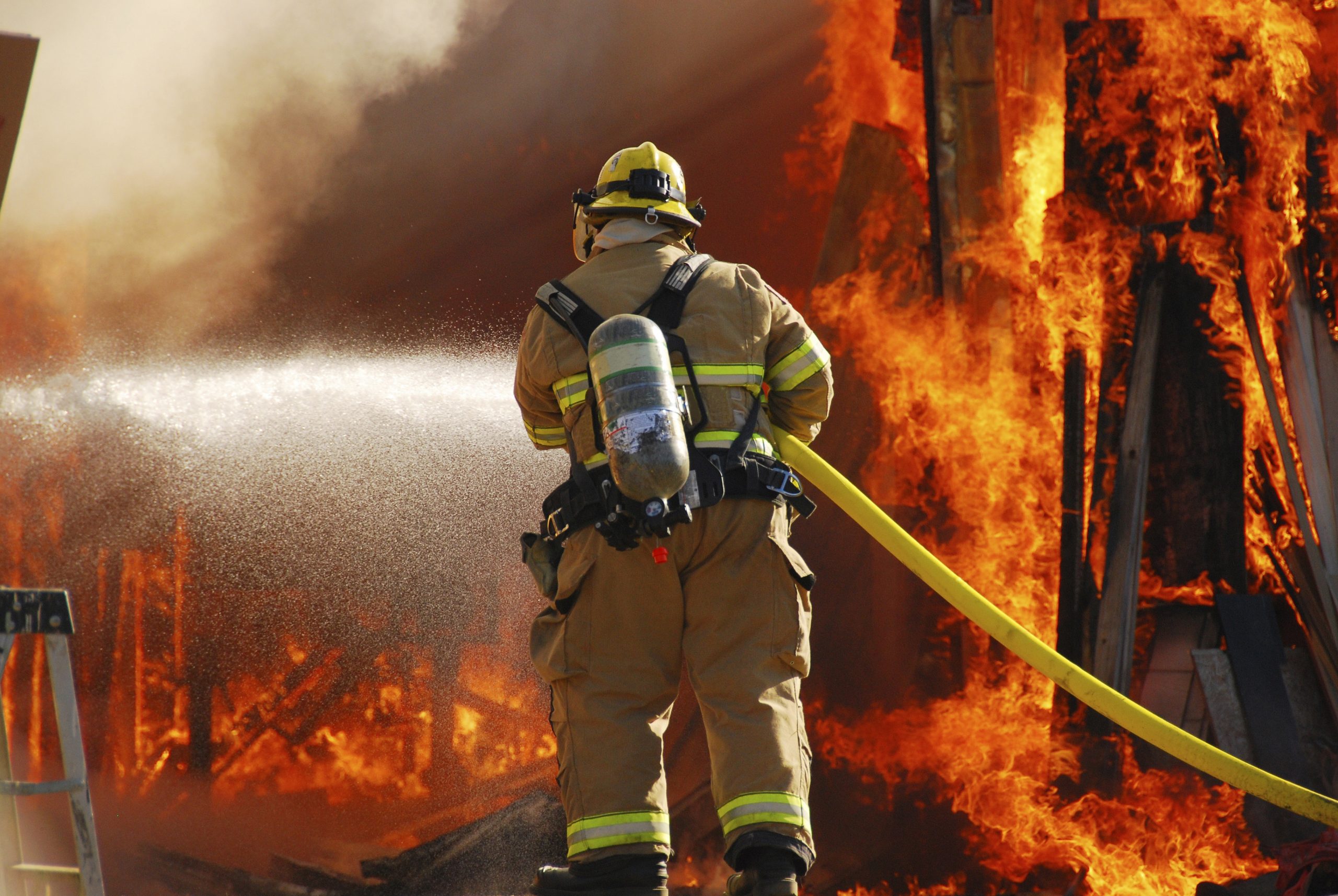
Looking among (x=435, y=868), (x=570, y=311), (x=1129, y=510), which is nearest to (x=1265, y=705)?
(x=1129, y=510)

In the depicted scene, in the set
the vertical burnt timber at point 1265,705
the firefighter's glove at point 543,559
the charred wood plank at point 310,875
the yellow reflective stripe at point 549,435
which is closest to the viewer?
the firefighter's glove at point 543,559

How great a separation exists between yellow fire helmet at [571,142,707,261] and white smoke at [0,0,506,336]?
8.35 feet

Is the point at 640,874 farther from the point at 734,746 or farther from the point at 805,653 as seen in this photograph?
the point at 805,653

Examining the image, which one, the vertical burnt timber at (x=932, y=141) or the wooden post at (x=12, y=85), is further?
the vertical burnt timber at (x=932, y=141)

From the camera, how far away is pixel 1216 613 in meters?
5.13

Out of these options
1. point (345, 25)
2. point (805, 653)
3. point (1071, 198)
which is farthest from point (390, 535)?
point (1071, 198)

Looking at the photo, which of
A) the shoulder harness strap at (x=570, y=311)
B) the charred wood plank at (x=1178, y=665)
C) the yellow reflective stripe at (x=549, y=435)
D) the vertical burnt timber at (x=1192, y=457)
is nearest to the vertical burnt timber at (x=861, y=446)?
the charred wood plank at (x=1178, y=665)

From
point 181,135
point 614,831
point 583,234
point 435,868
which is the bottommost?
point 435,868

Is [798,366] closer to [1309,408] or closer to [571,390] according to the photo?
[571,390]

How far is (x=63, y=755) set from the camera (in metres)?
3.12

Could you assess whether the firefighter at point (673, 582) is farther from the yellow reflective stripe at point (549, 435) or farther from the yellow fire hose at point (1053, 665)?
the yellow fire hose at point (1053, 665)

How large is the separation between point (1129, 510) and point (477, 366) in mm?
3316

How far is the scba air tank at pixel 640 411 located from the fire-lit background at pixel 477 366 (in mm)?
2856

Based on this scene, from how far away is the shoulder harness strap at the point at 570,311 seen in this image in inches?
123
